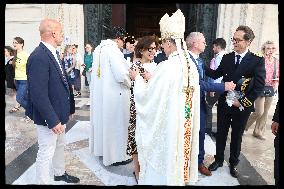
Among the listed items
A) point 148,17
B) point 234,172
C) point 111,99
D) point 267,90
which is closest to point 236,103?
point 234,172

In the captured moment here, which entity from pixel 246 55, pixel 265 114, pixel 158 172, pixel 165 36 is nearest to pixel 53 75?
pixel 165 36

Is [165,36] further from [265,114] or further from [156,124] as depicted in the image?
[265,114]

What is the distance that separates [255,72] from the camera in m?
3.46

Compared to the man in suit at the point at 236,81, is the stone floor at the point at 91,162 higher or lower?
lower

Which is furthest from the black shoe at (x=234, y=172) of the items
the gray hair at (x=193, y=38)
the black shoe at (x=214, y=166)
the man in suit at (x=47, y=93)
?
the man in suit at (x=47, y=93)

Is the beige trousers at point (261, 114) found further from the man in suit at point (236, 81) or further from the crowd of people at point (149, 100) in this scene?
the crowd of people at point (149, 100)

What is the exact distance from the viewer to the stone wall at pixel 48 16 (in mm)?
9539

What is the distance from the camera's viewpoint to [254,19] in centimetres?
845

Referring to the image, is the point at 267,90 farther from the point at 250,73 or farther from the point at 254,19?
the point at 254,19

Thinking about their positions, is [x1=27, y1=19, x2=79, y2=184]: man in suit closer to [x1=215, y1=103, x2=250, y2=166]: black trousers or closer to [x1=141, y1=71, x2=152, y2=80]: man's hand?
[x1=141, y1=71, x2=152, y2=80]: man's hand

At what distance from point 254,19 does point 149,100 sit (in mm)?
6803

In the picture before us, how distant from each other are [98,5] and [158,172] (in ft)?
24.6

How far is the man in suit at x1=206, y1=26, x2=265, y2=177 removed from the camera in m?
3.46

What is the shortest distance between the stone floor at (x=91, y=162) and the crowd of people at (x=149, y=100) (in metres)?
0.15
